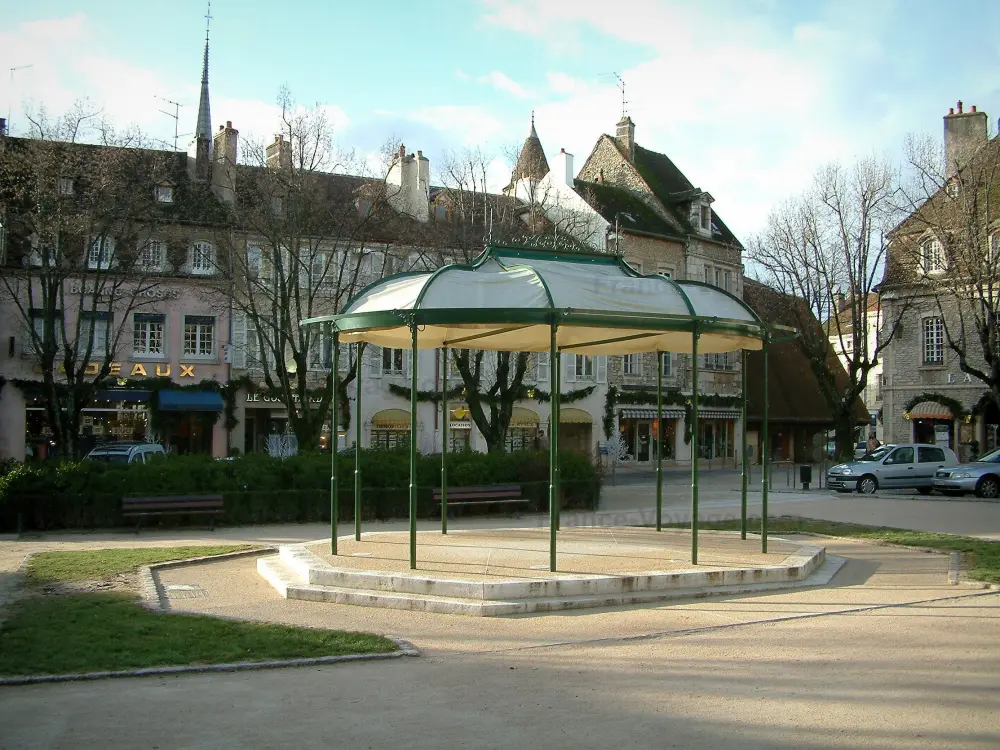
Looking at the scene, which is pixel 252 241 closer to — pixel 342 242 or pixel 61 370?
pixel 342 242

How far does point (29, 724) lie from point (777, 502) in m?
24.0

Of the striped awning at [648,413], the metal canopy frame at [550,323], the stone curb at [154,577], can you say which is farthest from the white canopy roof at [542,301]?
the striped awning at [648,413]

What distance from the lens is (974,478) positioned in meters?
29.1

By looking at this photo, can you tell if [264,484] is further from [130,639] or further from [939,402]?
[939,402]

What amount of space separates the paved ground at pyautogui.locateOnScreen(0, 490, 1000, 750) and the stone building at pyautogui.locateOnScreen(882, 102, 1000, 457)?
76.9 ft

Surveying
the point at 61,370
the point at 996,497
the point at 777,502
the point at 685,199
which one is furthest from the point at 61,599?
the point at 685,199

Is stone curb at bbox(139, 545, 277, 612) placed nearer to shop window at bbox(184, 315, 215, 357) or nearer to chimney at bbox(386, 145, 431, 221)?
shop window at bbox(184, 315, 215, 357)

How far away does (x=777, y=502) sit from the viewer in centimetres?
2784

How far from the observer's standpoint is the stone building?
104ft

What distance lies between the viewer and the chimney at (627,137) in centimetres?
5316

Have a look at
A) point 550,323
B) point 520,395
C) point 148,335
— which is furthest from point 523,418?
point 550,323

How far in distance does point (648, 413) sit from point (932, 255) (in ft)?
59.5

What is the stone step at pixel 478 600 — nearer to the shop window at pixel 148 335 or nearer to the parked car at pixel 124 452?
the parked car at pixel 124 452

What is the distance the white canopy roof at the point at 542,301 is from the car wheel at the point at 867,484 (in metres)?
17.8
